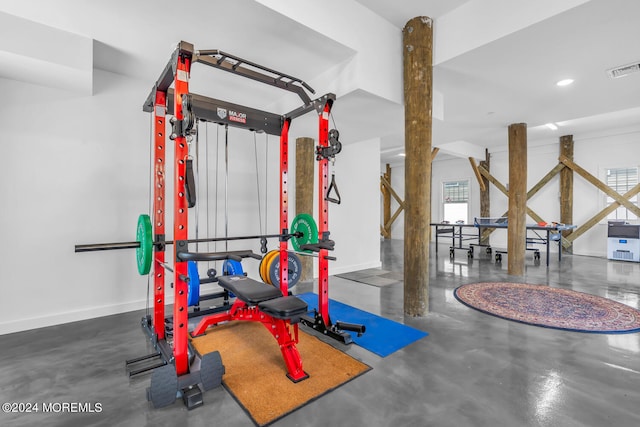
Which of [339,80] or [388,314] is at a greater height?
[339,80]

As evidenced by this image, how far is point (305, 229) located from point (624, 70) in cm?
407

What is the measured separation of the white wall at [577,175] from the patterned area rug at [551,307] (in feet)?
16.5

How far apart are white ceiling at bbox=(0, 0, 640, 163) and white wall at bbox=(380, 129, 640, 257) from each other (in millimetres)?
3918

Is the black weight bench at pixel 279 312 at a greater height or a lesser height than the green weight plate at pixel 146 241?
lesser

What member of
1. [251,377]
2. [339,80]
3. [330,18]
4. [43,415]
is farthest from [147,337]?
[330,18]

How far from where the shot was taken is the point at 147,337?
2.83m

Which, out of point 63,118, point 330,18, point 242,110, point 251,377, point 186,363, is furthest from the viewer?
point 63,118

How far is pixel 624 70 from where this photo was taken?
11.1ft

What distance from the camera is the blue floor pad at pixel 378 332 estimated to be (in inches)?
104

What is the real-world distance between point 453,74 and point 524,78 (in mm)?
896

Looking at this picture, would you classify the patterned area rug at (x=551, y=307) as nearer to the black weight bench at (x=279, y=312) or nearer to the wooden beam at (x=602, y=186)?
the black weight bench at (x=279, y=312)

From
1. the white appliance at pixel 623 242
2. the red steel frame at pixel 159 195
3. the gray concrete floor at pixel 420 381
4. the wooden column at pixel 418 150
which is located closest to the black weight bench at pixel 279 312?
the gray concrete floor at pixel 420 381

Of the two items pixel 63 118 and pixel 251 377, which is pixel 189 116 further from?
pixel 63 118

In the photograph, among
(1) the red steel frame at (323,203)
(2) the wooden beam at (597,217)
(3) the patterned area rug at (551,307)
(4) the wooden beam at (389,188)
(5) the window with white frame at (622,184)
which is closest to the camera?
(1) the red steel frame at (323,203)
